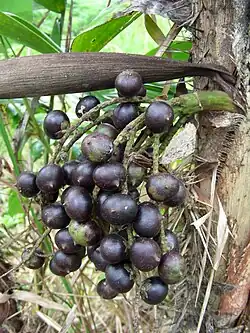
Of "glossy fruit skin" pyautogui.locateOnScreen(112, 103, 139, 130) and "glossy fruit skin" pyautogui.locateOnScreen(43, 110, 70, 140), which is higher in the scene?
"glossy fruit skin" pyautogui.locateOnScreen(112, 103, 139, 130)

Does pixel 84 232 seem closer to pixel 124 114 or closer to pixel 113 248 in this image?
pixel 113 248

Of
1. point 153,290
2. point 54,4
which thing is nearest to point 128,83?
point 153,290

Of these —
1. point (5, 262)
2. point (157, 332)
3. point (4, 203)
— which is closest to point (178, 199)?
point (157, 332)

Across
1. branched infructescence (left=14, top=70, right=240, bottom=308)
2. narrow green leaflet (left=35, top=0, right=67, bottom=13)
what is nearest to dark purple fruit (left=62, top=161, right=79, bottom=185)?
branched infructescence (left=14, top=70, right=240, bottom=308)

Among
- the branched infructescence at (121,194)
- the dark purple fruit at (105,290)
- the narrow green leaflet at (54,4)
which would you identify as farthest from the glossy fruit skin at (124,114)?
the narrow green leaflet at (54,4)

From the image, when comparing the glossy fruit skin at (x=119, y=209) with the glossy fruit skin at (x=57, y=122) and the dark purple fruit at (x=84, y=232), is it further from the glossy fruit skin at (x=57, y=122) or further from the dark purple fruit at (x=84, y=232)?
the glossy fruit skin at (x=57, y=122)

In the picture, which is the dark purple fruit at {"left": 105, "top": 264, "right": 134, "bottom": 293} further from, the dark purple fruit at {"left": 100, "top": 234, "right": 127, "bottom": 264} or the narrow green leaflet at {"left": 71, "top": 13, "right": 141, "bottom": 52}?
the narrow green leaflet at {"left": 71, "top": 13, "right": 141, "bottom": 52}

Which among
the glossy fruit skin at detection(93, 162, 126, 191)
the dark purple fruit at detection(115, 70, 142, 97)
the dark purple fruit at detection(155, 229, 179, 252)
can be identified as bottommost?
the dark purple fruit at detection(155, 229, 179, 252)

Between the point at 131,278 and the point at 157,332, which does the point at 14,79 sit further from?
the point at 157,332

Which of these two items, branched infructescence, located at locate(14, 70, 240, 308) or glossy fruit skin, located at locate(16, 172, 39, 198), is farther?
glossy fruit skin, located at locate(16, 172, 39, 198)
